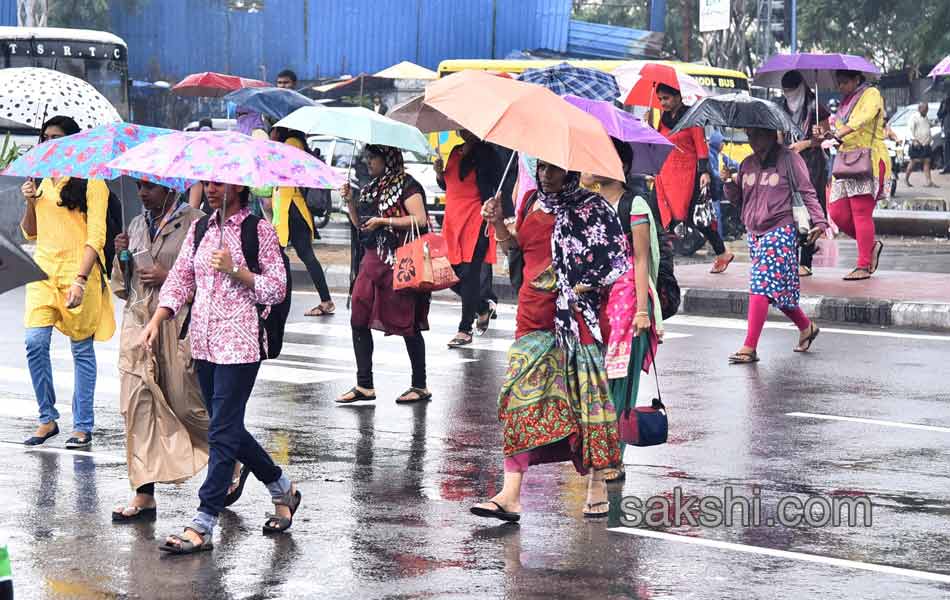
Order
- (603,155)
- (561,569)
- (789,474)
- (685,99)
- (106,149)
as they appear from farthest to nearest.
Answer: (685,99) < (789,474) < (106,149) < (603,155) < (561,569)

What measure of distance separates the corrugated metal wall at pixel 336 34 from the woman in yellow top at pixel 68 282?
101ft

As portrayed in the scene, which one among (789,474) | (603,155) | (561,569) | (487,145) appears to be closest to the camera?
(561,569)

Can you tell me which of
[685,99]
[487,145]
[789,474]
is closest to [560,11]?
[685,99]

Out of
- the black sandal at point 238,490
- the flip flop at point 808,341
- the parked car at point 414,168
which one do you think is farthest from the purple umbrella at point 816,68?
the black sandal at point 238,490

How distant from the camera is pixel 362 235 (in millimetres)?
10789

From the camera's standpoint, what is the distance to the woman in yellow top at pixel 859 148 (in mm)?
15781

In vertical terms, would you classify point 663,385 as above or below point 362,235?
below

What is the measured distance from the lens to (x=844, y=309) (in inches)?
591

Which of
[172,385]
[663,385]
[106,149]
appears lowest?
[663,385]

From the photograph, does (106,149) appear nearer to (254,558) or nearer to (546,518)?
(254,558)

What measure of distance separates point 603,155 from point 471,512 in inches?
63.6

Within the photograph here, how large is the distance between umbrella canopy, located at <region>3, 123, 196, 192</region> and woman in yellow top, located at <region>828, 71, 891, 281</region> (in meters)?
9.10

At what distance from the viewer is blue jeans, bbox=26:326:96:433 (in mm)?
9219

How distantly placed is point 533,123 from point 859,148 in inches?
375
